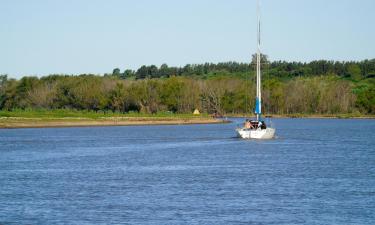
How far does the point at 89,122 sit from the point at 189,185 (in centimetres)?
9287

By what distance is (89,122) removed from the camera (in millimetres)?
131375

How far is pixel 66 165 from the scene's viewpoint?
52.8 meters

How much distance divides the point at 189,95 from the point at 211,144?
97.1 metres

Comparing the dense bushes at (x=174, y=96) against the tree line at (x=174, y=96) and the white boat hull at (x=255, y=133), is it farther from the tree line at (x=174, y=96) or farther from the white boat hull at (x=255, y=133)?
the white boat hull at (x=255, y=133)

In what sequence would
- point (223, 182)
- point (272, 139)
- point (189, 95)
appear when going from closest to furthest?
point (223, 182)
point (272, 139)
point (189, 95)

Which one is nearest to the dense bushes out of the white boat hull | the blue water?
the white boat hull

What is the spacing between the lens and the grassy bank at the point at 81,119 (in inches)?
4862

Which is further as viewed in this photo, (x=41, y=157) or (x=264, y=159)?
(x=41, y=157)

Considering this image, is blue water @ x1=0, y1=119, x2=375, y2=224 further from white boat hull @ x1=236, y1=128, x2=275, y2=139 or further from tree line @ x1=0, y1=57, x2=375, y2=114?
tree line @ x1=0, y1=57, x2=375, y2=114

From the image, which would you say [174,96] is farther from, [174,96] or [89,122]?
[89,122]

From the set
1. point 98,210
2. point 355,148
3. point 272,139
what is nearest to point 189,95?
point 272,139

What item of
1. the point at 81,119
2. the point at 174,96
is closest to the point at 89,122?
the point at 81,119

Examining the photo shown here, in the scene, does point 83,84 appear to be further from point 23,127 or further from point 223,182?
point 223,182

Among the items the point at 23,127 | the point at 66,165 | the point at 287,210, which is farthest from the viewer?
the point at 23,127
